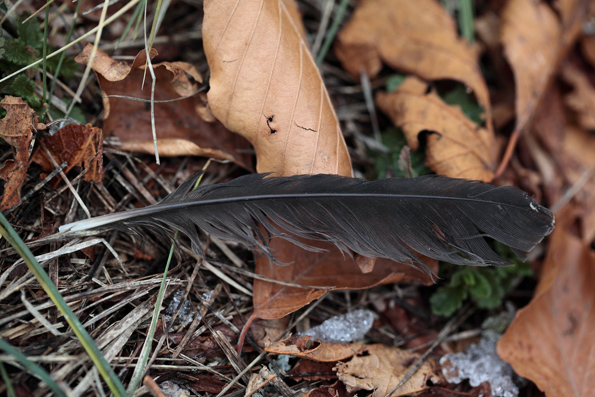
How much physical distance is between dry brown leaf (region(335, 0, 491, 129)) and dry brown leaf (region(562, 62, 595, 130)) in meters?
0.79

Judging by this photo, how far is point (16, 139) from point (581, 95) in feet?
10.9

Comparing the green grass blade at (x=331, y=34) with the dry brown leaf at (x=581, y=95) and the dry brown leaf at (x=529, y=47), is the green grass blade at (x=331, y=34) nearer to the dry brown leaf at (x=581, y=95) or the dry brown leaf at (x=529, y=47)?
the dry brown leaf at (x=529, y=47)

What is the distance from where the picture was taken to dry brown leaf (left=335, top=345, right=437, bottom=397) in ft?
5.60

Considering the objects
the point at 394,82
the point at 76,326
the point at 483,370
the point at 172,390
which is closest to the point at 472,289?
the point at 483,370

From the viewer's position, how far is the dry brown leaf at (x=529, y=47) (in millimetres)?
2389

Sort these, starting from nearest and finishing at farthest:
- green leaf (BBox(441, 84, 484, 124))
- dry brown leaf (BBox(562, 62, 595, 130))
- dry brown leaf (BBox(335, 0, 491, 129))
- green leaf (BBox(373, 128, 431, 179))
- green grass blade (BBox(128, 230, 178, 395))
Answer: green grass blade (BBox(128, 230, 178, 395))
green leaf (BBox(373, 128, 431, 179))
green leaf (BBox(441, 84, 484, 124))
dry brown leaf (BBox(335, 0, 491, 129))
dry brown leaf (BBox(562, 62, 595, 130))

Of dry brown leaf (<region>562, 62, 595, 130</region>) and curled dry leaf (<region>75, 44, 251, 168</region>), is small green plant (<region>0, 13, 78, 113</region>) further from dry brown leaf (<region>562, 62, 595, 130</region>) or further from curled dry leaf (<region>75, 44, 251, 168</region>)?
dry brown leaf (<region>562, 62, 595, 130</region>)

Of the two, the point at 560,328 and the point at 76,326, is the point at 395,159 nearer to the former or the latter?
the point at 560,328

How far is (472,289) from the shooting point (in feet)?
6.58

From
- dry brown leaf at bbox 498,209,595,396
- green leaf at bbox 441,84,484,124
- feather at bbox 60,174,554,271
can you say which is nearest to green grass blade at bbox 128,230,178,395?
feather at bbox 60,174,554,271

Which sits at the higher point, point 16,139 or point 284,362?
point 16,139

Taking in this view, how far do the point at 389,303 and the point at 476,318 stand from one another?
0.52m

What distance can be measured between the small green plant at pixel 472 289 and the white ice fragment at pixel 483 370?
22 centimetres

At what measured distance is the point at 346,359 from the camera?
1786 millimetres
